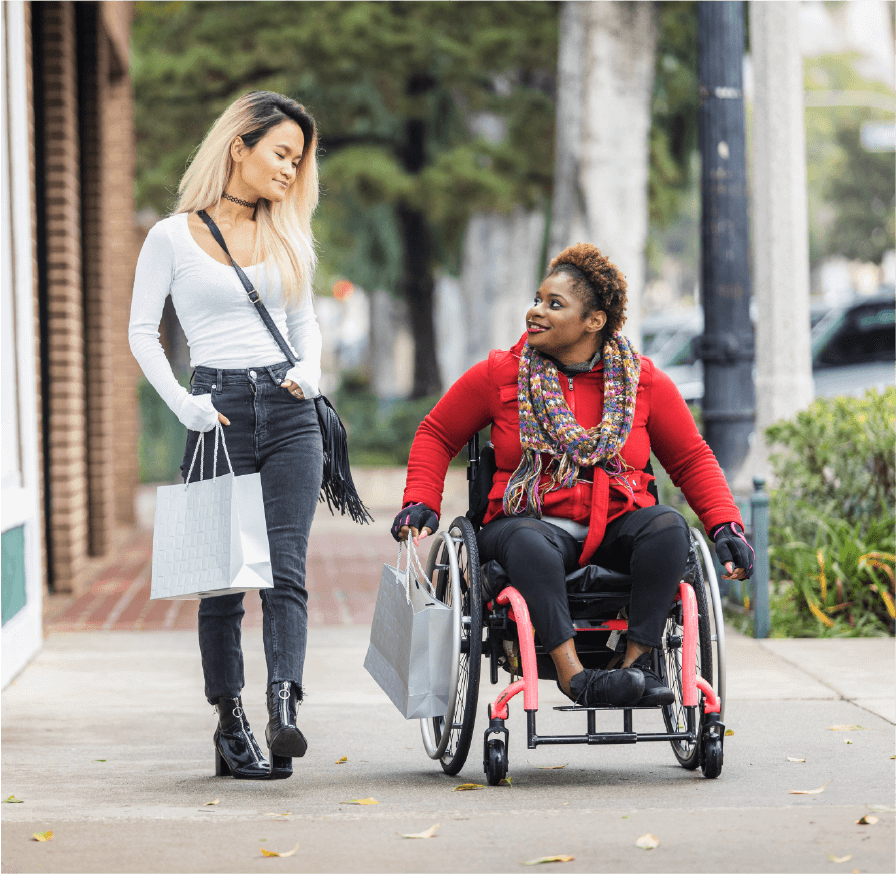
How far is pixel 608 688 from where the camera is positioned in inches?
165

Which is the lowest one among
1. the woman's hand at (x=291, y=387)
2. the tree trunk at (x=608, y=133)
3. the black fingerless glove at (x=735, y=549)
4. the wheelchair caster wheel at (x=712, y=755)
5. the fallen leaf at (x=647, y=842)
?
the fallen leaf at (x=647, y=842)

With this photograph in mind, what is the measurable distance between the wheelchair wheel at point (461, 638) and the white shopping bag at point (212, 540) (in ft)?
1.89

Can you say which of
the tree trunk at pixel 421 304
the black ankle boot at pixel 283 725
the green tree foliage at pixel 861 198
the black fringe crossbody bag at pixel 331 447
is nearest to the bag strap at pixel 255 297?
the black fringe crossbody bag at pixel 331 447

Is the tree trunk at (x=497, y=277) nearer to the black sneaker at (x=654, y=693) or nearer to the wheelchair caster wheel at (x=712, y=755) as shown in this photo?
the wheelchair caster wheel at (x=712, y=755)

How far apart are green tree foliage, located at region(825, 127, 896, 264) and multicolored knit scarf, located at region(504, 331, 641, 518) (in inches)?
1705

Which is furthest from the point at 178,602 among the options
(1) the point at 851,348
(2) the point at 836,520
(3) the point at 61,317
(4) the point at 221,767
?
(1) the point at 851,348

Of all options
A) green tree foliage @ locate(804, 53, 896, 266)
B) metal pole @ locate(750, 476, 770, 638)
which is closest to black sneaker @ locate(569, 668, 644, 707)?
metal pole @ locate(750, 476, 770, 638)

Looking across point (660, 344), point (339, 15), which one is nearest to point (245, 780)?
point (339, 15)

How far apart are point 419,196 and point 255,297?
1560 centimetres

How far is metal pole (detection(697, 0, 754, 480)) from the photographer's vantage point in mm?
8258

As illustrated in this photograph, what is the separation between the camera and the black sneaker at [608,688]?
13.8 ft

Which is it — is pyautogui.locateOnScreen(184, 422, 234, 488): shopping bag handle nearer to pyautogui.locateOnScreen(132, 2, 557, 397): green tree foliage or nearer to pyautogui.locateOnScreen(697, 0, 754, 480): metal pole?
pyautogui.locateOnScreen(697, 0, 754, 480): metal pole

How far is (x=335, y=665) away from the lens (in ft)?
22.1

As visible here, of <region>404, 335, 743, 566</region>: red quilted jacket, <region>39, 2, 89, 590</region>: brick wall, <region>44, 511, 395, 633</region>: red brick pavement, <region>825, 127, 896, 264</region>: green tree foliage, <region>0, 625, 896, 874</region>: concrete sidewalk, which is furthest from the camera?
<region>825, 127, 896, 264</region>: green tree foliage
